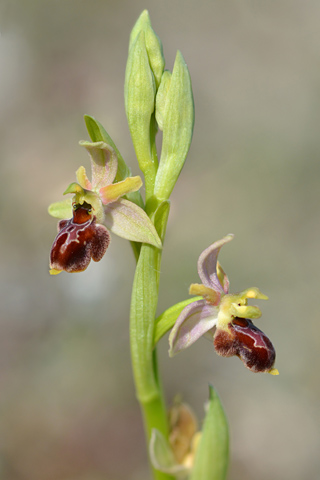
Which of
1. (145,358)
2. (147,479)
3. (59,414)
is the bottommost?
(147,479)

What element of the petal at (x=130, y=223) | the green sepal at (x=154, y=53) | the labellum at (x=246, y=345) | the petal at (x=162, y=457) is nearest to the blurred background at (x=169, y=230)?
the petal at (x=162, y=457)

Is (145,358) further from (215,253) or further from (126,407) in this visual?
(126,407)

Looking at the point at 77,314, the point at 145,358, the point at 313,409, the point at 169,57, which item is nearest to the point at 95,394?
the point at 77,314

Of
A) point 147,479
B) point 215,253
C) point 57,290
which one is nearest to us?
point 215,253

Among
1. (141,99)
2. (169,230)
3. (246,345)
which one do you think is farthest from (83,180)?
(169,230)

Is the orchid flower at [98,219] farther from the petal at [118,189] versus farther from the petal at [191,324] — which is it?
the petal at [191,324]

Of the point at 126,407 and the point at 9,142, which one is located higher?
the point at 9,142

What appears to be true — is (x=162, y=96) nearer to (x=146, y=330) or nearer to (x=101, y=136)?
(x=101, y=136)

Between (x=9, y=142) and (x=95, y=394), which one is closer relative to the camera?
(x=95, y=394)
